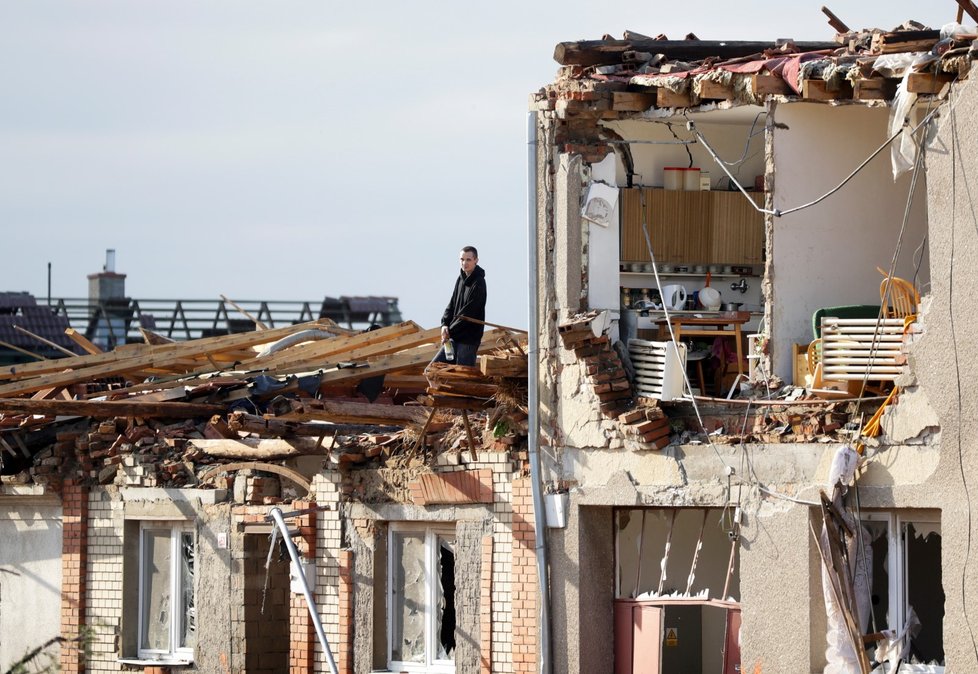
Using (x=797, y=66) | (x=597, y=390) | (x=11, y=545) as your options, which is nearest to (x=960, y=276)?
(x=797, y=66)

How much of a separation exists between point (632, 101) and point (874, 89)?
236cm

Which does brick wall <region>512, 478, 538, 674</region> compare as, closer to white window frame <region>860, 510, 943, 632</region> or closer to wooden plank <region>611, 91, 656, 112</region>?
white window frame <region>860, 510, 943, 632</region>

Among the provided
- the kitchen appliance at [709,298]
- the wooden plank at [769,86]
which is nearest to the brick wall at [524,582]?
the kitchen appliance at [709,298]

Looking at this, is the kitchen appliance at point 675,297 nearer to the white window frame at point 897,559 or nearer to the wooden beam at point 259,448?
the white window frame at point 897,559

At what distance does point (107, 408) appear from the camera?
17312mm

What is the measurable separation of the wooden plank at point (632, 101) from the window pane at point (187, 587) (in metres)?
7.17

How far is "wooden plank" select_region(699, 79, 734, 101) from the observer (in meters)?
14.0

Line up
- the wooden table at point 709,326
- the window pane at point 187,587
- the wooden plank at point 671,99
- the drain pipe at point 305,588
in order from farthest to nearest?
the window pane at point 187,587 < the drain pipe at point 305,588 < the wooden table at point 709,326 < the wooden plank at point 671,99

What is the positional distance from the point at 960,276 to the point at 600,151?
3902 mm

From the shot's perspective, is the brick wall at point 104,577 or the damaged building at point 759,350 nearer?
the damaged building at point 759,350

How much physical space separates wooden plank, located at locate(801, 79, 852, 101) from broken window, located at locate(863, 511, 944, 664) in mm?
3360

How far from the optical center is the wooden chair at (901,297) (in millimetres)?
13645

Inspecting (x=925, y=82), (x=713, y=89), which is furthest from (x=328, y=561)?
(x=925, y=82)

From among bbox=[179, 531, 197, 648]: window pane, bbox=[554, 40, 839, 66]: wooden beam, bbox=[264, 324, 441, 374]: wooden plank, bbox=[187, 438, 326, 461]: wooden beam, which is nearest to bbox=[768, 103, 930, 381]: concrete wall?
bbox=[554, 40, 839, 66]: wooden beam
